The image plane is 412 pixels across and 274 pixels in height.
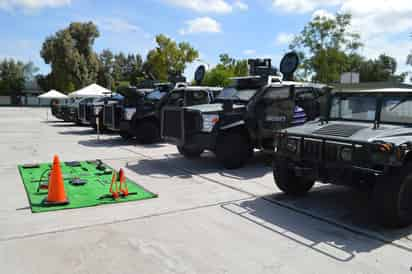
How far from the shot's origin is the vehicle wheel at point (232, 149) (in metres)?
8.27

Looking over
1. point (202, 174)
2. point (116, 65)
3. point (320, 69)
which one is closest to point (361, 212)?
point (202, 174)

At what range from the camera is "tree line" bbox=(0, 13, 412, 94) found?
90.0 ft

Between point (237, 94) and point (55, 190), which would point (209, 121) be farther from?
point (55, 190)

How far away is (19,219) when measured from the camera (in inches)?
195

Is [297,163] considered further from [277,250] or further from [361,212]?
[277,250]

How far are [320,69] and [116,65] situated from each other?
52.8 m

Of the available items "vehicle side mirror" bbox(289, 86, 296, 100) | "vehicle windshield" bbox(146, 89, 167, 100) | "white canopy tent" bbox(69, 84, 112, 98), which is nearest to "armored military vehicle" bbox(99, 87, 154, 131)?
"vehicle windshield" bbox(146, 89, 167, 100)

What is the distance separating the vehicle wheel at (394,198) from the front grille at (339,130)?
795 mm

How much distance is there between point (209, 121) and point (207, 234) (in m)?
4.27

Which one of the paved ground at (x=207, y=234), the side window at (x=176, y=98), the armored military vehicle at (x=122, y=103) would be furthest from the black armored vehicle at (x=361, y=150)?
the armored military vehicle at (x=122, y=103)

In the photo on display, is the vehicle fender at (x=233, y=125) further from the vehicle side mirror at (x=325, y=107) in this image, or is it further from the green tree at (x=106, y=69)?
the green tree at (x=106, y=69)

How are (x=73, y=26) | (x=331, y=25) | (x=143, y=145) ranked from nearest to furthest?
(x=143, y=145)
(x=331, y=25)
(x=73, y=26)

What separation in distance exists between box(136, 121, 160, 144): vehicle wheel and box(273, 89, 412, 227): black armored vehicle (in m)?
7.68

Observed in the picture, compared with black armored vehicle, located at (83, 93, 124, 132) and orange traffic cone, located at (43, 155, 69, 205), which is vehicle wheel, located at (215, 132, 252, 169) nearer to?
orange traffic cone, located at (43, 155, 69, 205)
